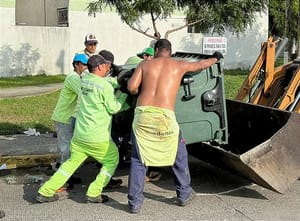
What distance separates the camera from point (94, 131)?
586 centimetres

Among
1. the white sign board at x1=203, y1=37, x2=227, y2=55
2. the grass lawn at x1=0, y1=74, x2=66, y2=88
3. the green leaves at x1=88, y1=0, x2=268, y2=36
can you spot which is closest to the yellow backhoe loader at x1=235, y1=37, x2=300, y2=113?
the green leaves at x1=88, y1=0, x2=268, y2=36

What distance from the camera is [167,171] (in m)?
7.60

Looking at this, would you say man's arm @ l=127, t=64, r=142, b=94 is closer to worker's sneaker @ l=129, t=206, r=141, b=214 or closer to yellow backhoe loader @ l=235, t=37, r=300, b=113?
worker's sneaker @ l=129, t=206, r=141, b=214

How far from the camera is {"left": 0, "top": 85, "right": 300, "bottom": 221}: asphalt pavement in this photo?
564 centimetres

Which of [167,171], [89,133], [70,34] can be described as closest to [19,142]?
[167,171]

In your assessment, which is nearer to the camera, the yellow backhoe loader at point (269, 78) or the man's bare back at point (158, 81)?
the man's bare back at point (158, 81)

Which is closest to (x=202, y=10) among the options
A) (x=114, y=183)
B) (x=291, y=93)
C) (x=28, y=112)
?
(x=28, y=112)

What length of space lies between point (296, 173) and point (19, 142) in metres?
4.90

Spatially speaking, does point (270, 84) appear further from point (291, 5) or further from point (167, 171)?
point (291, 5)

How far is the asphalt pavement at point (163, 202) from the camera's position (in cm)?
564

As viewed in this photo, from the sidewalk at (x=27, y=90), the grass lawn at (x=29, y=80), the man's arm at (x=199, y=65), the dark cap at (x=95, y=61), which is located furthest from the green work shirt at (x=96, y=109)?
the grass lawn at (x=29, y=80)

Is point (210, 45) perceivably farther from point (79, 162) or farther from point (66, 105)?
point (79, 162)

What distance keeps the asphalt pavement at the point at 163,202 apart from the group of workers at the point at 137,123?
0.16 metres

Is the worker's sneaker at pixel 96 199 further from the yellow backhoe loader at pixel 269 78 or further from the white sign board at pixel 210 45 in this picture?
the white sign board at pixel 210 45
